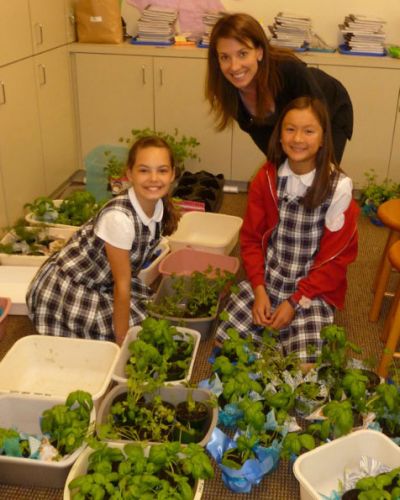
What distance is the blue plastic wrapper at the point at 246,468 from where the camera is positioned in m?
1.57

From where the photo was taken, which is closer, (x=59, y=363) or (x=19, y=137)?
(x=59, y=363)

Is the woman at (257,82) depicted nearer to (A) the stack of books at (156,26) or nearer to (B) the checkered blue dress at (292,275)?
(B) the checkered blue dress at (292,275)

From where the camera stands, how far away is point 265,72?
2029 mm

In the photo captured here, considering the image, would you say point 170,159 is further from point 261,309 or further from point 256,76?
point 261,309

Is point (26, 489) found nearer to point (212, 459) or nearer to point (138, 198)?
point (212, 459)

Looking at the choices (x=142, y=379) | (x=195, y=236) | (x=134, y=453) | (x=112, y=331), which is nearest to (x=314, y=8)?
(x=195, y=236)

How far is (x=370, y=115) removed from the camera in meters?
3.46

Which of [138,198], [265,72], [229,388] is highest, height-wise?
[265,72]

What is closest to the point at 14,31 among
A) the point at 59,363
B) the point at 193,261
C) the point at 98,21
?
the point at 98,21

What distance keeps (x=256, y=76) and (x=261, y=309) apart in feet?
2.69

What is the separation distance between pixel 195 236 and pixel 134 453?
1.68 m

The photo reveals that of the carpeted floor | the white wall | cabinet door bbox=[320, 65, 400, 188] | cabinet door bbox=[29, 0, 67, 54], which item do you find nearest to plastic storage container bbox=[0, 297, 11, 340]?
the carpeted floor

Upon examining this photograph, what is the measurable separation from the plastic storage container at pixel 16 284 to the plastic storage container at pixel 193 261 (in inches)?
23.3

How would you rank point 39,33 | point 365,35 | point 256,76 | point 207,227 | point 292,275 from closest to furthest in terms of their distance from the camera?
point 256,76 → point 292,275 → point 207,227 → point 39,33 → point 365,35
